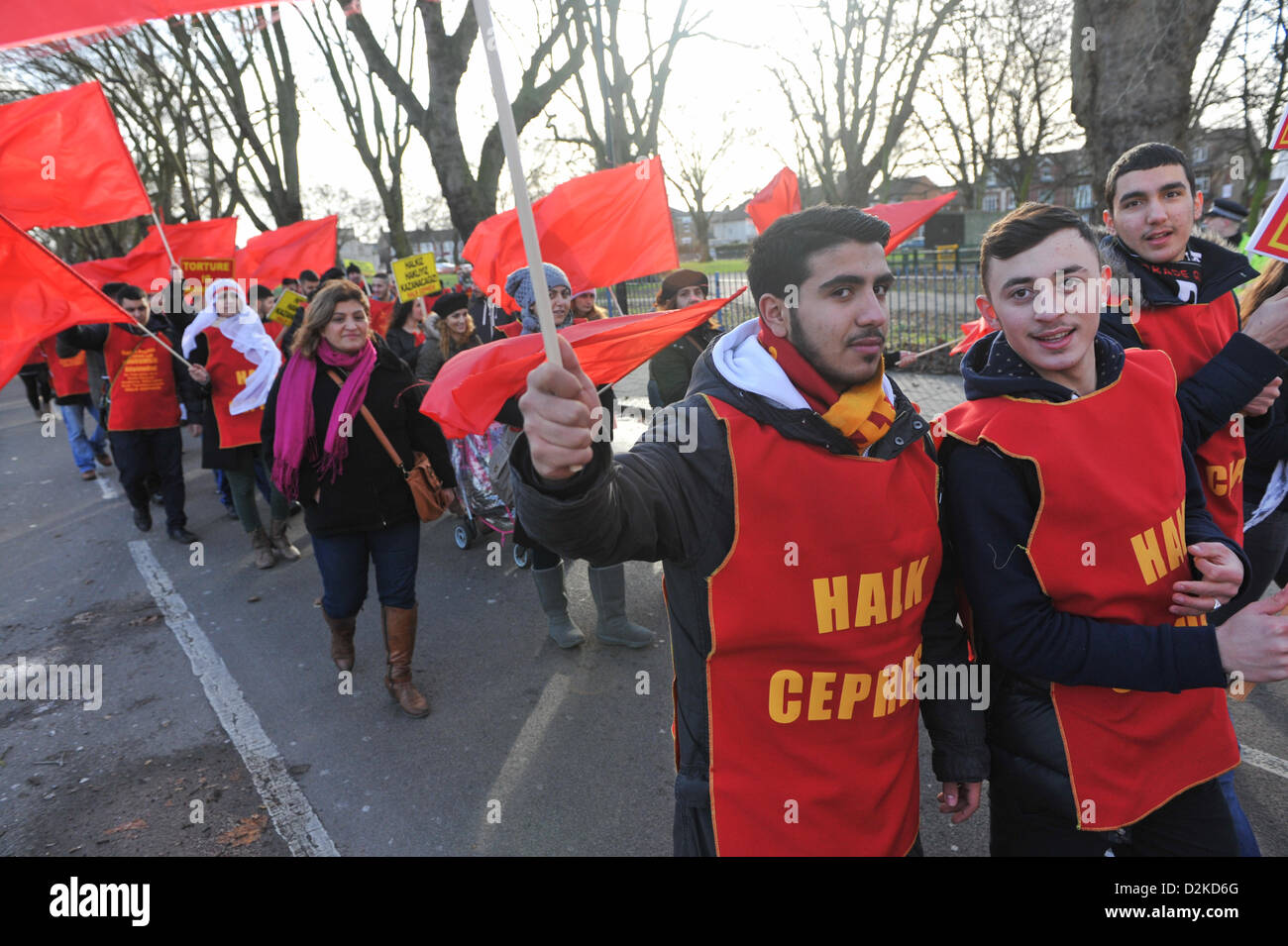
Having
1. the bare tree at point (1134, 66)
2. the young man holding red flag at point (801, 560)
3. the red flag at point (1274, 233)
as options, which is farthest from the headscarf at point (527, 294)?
the bare tree at point (1134, 66)

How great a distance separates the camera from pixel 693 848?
68.9 inches

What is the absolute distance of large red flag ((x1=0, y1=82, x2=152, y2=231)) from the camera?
4.38 m

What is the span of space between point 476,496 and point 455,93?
6754 millimetres

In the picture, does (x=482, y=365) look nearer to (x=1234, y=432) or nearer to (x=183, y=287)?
(x=1234, y=432)

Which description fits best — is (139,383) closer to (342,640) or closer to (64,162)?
(64,162)

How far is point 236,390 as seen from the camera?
6.61 m

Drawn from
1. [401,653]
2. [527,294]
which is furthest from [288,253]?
[401,653]

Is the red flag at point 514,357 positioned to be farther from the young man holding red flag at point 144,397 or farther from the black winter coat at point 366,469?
the young man holding red flag at point 144,397

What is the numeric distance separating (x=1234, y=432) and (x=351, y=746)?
12.2 feet

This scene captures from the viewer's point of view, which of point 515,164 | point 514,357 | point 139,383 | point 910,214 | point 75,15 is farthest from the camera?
point 139,383

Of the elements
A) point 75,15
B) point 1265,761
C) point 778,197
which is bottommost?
point 1265,761

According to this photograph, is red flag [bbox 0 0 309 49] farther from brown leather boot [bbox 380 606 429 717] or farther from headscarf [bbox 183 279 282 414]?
headscarf [bbox 183 279 282 414]

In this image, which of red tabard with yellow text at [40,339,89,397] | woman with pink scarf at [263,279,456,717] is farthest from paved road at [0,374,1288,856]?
red tabard with yellow text at [40,339,89,397]

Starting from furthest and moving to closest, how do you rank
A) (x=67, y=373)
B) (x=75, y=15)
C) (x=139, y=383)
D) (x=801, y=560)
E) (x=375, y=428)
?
1. (x=67, y=373)
2. (x=139, y=383)
3. (x=375, y=428)
4. (x=801, y=560)
5. (x=75, y=15)
